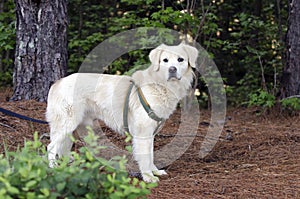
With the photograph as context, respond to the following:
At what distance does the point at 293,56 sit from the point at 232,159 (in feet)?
10.1

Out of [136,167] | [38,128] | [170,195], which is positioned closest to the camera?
[170,195]

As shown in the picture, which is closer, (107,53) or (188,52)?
(188,52)

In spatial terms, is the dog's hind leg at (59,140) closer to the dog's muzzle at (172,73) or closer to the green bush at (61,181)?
the dog's muzzle at (172,73)

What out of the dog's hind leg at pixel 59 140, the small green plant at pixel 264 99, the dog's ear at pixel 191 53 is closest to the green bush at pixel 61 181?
the dog's hind leg at pixel 59 140

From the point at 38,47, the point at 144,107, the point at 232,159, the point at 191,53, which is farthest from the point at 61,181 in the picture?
the point at 38,47

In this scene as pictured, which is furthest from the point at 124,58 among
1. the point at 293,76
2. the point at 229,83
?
the point at 293,76

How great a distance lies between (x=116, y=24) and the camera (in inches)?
400

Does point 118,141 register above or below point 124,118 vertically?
below

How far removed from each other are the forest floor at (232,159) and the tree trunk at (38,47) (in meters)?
0.27

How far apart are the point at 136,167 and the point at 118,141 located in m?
0.95

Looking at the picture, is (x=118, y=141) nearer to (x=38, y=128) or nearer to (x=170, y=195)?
(x=38, y=128)

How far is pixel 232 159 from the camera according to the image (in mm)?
4824

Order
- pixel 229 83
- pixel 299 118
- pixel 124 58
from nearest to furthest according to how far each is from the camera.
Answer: pixel 299 118 → pixel 124 58 → pixel 229 83

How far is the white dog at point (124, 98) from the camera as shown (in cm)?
417
